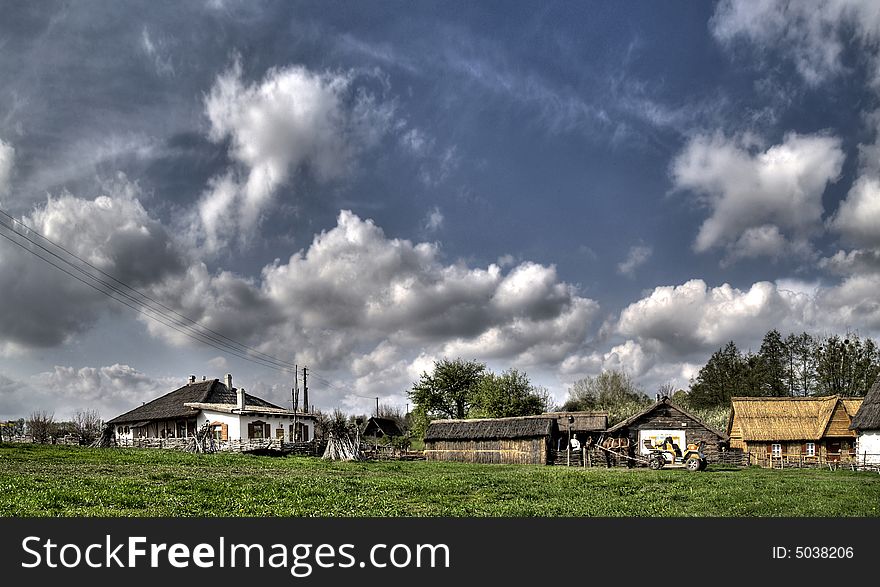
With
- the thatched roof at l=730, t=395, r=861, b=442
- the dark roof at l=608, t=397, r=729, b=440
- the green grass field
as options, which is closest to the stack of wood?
the green grass field

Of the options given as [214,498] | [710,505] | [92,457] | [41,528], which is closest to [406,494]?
[214,498]

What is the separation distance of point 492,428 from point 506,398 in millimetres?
21918

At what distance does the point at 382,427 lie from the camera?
4370 inches

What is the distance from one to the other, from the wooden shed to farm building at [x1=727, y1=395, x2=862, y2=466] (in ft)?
59.0

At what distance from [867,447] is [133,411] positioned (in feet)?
227

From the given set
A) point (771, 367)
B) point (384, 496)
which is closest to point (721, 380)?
point (771, 367)

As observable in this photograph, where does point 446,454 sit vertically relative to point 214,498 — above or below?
below

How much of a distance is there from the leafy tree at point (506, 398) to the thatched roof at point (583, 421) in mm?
19044

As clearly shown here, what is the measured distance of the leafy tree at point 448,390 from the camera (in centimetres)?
9681

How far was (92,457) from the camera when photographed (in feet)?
118

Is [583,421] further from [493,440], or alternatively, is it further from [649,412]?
[493,440]

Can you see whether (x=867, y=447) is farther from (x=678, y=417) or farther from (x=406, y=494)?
(x=406, y=494)

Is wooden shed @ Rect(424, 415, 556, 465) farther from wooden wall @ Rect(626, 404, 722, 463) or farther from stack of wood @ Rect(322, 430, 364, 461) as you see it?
stack of wood @ Rect(322, 430, 364, 461)

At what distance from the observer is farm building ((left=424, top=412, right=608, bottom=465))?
5512cm
